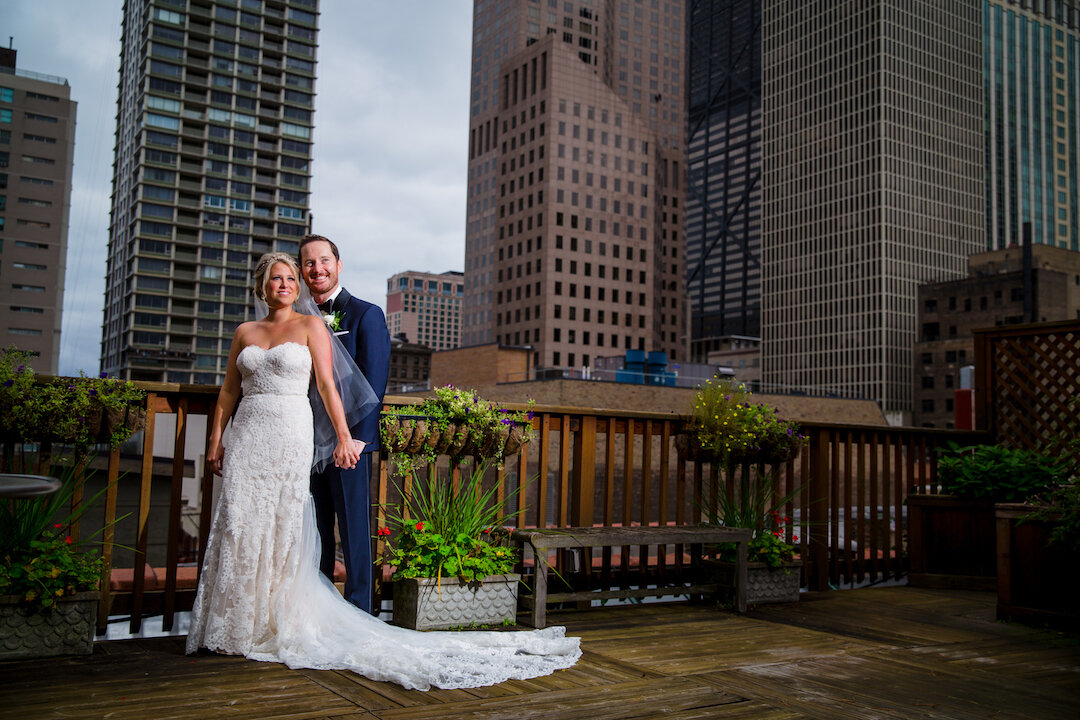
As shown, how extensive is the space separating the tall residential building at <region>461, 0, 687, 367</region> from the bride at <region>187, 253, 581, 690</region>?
9180 cm

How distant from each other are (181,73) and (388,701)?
371ft

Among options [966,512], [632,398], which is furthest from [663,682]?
[632,398]

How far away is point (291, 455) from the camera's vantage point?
4328 millimetres

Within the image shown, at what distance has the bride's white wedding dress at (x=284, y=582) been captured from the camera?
13.2ft

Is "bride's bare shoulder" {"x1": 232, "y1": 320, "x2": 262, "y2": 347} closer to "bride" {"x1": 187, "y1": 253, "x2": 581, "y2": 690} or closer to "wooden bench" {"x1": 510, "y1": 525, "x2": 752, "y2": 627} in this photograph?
"bride" {"x1": 187, "y1": 253, "x2": 581, "y2": 690}

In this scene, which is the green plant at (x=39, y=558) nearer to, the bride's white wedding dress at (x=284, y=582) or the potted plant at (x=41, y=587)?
the potted plant at (x=41, y=587)

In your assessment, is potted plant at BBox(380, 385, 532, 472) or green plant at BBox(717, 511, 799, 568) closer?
potted plant at BBox(380, 385, 532, 472)

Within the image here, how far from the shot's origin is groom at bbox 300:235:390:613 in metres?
4.61

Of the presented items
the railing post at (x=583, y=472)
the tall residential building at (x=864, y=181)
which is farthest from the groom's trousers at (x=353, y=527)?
the tall residential building at (x=864, y=181)

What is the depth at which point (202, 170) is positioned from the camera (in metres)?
104

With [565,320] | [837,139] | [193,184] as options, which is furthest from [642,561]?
[193,184]

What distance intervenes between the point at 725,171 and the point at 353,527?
158621mm

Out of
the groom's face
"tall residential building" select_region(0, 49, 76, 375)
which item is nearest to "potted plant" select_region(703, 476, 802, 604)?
the groom's face

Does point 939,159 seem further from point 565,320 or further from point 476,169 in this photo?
point 476,169
